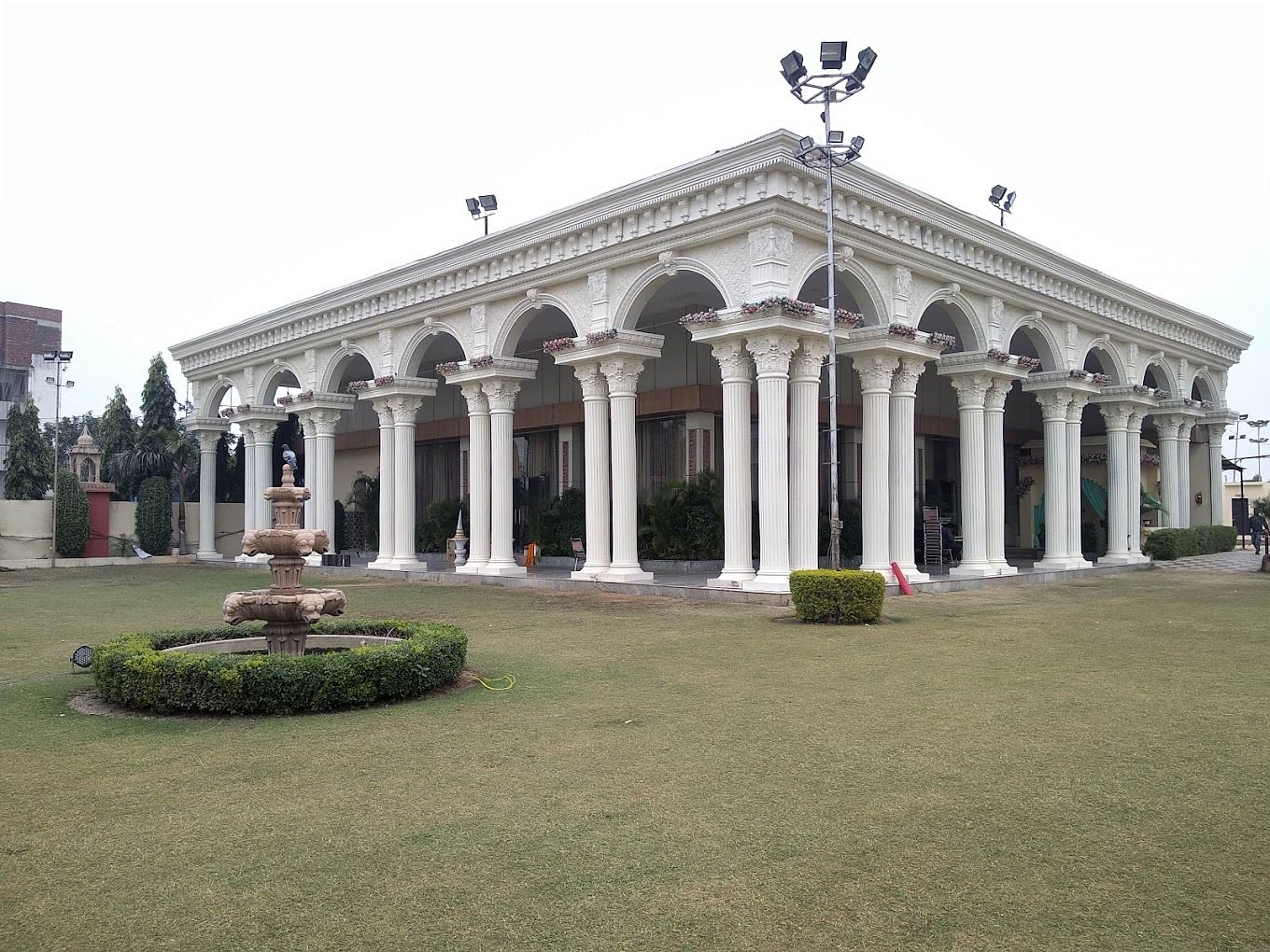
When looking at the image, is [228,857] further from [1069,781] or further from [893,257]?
[893,257]

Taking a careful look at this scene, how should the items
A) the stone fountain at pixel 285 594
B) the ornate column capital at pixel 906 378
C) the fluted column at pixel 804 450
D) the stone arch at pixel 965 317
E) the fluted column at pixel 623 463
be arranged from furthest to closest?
the stone arch at pixel 965 317, the fluted column at pixel 623 463, the ornate column capital at pixel 906 378, the fluted column at pixel 804 450, the stone fountain at pixel 285 594

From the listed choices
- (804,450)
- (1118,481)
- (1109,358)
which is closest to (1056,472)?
(1118,481)

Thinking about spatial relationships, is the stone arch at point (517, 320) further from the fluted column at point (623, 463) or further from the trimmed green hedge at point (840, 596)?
the trimmed green hedge at point (840, 596)

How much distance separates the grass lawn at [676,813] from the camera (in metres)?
3.73

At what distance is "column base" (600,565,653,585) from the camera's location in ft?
58.0

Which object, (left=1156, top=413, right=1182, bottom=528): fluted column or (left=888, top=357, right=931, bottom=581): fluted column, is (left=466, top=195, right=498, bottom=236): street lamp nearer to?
(left=888, top=357, right=931, bottom=581): fluted column

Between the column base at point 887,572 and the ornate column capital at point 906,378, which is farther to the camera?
the ornate column capital at point 906,378

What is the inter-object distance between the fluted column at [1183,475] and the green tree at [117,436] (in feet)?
101

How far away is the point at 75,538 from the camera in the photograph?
1141 inches

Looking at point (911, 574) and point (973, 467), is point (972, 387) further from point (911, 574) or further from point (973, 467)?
point (911, 574)

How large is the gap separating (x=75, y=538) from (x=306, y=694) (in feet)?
83.2

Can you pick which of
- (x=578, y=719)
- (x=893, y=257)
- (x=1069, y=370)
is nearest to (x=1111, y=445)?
(x=1069, y=370)

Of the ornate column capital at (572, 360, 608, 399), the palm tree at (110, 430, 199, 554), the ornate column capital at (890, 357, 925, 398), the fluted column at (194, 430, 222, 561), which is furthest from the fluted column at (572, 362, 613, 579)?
the palm tree at (110, 430, 199, 554)

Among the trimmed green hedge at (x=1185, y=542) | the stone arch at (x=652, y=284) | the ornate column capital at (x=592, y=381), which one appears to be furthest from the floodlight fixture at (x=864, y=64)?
the trimmed green hedge at (x=1185, y=542)
